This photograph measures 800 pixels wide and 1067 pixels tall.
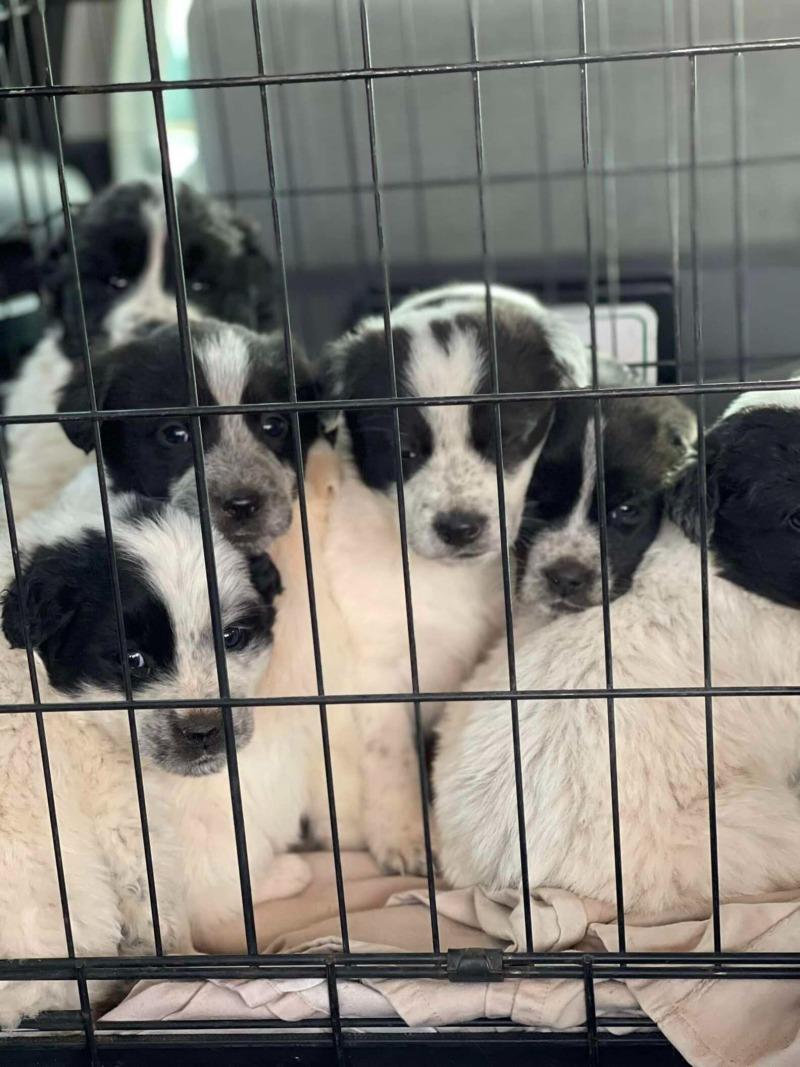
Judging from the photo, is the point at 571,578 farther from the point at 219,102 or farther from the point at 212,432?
the point at 219,102

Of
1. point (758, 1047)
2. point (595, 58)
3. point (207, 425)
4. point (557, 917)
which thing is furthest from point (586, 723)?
point (595, 58)

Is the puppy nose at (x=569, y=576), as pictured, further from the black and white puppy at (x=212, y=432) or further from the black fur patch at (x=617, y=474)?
the black and white puppy at (x=212, y=432)

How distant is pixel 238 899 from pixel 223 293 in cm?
174

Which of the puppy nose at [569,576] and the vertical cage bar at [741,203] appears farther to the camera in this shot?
the vertical cage bar at [741,203]

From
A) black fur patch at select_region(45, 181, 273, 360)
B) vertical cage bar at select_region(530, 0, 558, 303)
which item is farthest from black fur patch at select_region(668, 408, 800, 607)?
vertical cage bar at select_region(530, 0, 558, 303)

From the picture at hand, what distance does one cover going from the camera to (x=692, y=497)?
2305mm

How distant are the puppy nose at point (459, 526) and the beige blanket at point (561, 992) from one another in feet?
2.11

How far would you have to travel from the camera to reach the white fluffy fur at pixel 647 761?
2.12 meters

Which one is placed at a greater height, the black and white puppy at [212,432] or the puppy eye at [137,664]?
the black and white puppy at [212,432]

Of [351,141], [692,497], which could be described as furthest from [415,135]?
[692,497]

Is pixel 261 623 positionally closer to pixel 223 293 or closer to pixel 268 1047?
pixel 268 1047

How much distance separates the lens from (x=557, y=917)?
6.79ft

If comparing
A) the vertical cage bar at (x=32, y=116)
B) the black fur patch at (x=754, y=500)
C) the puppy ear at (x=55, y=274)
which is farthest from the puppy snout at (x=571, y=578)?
the vertical cage bar at (x=32, y=116)

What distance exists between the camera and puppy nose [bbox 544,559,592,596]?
2.44m
